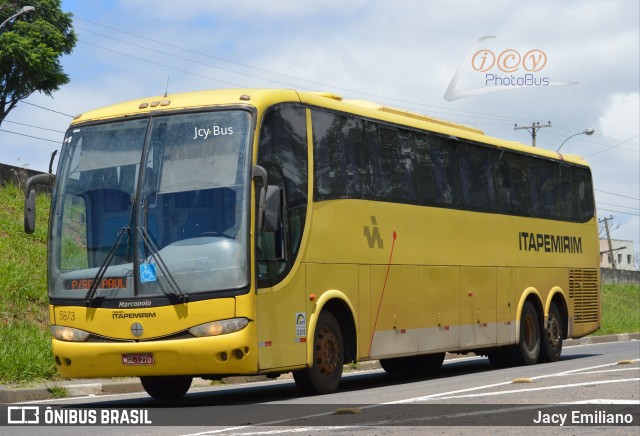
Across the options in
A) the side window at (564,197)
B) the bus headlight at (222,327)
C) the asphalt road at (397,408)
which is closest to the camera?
the asphalt road at (397,408)

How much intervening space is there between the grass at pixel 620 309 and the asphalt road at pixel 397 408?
21782 millimetres

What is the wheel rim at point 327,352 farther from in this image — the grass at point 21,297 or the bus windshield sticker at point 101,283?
the grass at point 21,297

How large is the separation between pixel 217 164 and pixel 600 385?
5177 millimetres

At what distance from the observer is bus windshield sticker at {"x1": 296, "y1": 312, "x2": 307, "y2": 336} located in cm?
1429

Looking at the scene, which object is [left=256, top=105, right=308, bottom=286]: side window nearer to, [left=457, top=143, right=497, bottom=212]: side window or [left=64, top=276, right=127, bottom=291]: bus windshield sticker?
[left=64, top=276, right=127, bottom=291]: bus windshield sticker

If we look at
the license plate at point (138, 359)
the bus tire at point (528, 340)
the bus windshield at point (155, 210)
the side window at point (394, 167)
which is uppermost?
the side window at point (394, 167)

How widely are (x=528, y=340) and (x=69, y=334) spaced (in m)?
10.1

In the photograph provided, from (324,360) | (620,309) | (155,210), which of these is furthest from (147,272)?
(620,309)

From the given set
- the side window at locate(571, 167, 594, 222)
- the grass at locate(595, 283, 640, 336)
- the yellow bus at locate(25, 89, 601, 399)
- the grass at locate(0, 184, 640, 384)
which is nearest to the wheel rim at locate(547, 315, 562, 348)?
the side window at locate(571, 167, 594, 222)

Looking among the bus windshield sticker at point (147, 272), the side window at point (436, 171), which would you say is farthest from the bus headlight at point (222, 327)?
the side window at point (436, 171)

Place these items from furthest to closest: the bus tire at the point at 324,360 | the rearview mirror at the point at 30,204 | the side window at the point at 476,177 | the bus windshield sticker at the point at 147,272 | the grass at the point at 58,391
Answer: the side window at the point at 476,177
the grass at the point at 58,391
the bus tire at the point at 324,360
the rearview mirror at the point at 30,204
the bus windshield sticker at the point at 147,272

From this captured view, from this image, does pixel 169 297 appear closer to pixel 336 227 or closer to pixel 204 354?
pixel 204 354

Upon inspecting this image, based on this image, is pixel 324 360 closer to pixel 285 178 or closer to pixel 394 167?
pixel 285 178

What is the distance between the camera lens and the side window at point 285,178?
13.8 metres
